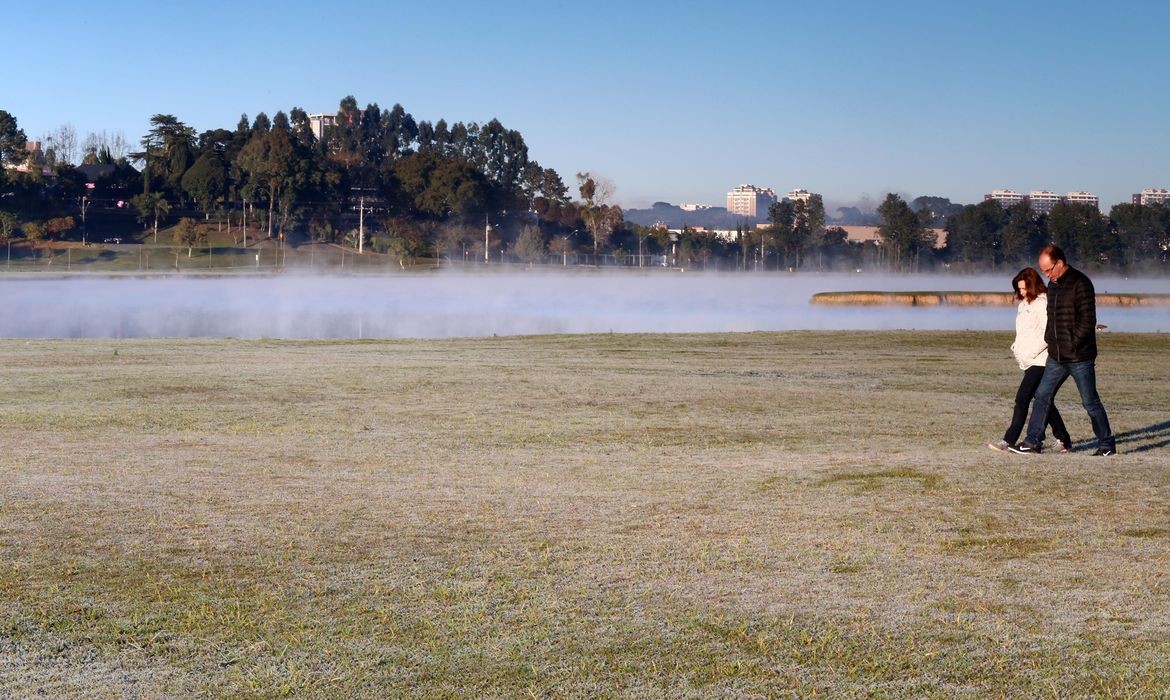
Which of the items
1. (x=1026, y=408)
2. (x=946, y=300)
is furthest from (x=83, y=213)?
(x=1026, y=408)

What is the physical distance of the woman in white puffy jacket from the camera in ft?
39.3

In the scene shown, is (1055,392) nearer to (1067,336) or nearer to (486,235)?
A: (1067,336)

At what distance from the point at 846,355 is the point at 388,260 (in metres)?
101

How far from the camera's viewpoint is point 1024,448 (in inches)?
476

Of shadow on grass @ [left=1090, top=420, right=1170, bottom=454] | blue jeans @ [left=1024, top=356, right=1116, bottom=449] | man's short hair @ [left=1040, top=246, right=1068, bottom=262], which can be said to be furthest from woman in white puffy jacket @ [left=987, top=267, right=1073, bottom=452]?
shadow on grass @ [left=1090, top=420, right=1170, bottom=454]

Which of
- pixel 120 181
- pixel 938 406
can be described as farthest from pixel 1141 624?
pixel 120 181

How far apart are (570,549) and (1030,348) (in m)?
5.97

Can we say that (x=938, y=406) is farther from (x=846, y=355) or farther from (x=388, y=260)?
(x=388, y=260)

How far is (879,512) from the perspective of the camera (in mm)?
9297

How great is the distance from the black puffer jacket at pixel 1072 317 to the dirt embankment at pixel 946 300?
4183cm

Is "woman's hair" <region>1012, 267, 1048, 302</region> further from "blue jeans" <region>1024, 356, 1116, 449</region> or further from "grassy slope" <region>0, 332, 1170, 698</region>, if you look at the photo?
"grassy slope" <region>0, 332, 1170, 698</region>

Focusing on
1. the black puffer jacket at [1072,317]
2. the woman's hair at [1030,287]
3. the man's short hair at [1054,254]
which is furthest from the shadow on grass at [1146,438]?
the man's short hair at [1054,254]

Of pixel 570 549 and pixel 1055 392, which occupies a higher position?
pixel 1055 392

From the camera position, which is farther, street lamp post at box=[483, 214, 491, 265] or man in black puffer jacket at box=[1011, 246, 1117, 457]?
street lamp post at box=[483, 214, 491, 265]
